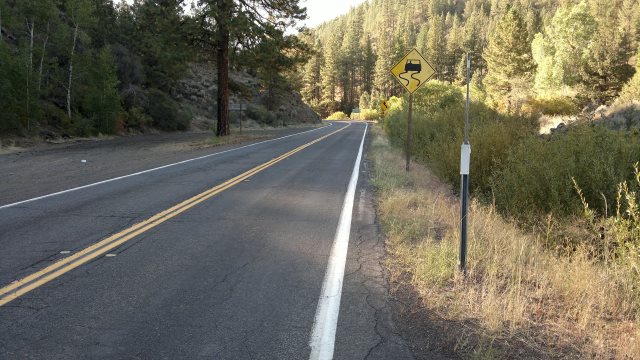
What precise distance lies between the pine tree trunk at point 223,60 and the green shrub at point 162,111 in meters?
11.0

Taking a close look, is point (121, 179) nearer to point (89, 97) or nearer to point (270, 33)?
point (270, 33)

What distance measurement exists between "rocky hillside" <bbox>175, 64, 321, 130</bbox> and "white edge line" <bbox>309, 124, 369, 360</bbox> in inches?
1112

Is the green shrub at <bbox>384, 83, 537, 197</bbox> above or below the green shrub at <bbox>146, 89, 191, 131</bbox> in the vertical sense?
below

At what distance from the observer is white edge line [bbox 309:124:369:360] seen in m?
3.80

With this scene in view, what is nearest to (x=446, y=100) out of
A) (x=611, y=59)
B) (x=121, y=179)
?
(x=611, y=59)

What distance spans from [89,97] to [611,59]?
45407mm

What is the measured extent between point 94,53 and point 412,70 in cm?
2635

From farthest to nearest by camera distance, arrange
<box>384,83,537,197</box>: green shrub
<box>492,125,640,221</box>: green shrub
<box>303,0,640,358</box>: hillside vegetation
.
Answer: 1. <box>384,83,537,197</box>: green shrub
2. <box>492,125,640,221</box>: green shrub
3. <box>303,0,640,358</box>: hillside vegetation

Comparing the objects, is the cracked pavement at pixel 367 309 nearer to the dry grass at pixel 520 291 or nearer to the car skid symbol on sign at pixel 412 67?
the dry grass at pixel 520 291

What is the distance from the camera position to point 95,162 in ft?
57.6

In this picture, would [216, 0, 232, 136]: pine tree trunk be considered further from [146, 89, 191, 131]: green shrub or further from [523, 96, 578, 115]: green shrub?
[523, 96, 578, 115]: green shrub

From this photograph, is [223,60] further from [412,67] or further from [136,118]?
[412,67]

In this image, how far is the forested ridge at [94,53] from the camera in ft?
79.4

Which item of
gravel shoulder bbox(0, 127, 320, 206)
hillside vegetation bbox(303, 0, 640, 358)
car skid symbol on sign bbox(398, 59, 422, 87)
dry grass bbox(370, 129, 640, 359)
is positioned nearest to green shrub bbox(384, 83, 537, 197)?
hillside vegetation bbox(303, 0, 640, 358)
